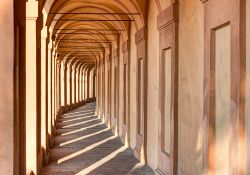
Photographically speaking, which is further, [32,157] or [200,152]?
[32,157]

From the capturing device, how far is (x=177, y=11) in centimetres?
1073

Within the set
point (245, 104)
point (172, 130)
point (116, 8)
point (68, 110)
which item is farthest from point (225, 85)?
point (68, 110)

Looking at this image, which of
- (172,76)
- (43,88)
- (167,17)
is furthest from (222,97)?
(43,88)

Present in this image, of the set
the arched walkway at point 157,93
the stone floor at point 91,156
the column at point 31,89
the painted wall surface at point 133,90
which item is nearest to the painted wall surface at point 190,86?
the arched walkway at point 157,93

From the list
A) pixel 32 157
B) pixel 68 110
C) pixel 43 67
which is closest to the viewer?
pixel 32 157

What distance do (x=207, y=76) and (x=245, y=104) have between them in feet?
5.09

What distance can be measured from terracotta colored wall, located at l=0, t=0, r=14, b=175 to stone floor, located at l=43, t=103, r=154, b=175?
24.3ft

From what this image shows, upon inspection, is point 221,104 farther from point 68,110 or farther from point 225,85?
point 68,110

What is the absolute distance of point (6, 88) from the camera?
655 cm

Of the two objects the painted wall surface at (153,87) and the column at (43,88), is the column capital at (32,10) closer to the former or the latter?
the painted wall surface at (153,87)

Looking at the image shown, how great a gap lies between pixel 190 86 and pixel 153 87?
4.58 m

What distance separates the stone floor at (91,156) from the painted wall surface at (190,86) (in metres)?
3.92

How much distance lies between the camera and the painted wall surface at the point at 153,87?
13.6m

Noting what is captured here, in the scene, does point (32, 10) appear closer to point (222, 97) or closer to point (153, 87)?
point (153, 87)
